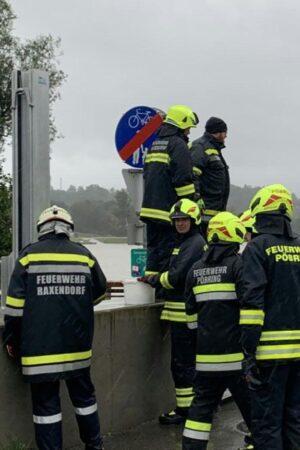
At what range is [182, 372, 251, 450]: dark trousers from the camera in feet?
16.9

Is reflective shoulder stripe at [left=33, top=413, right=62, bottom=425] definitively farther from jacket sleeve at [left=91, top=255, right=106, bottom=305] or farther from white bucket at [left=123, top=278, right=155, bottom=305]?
white bucket at [left=123, top=278, right=155, bottom=305]

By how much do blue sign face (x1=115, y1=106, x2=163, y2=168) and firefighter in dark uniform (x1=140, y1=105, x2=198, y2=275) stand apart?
0.41 meters

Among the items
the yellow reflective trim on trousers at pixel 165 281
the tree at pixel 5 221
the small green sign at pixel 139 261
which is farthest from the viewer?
the tree at pixel 5 221

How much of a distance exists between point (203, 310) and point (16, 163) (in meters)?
1.93

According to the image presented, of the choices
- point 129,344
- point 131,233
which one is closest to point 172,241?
point 131,233

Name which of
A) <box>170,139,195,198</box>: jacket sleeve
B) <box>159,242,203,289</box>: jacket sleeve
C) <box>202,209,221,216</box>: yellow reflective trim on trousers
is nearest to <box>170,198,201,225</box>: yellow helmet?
<box>159,242,203,289</box>: jacket sleeve

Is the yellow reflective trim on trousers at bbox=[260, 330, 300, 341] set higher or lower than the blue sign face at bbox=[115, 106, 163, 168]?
lower

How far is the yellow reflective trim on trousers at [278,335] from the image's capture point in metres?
4.77

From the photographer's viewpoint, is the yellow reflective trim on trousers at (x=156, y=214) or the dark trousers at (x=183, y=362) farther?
the yellow reflective trim on trousers at (x=156, y=214)

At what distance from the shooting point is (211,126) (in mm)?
7355

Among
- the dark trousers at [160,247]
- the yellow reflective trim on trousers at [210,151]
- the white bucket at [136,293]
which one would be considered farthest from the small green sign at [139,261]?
the yellow reflective trim on trousers at [210,151]

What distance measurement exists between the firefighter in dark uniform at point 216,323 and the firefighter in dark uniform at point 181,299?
0.57m

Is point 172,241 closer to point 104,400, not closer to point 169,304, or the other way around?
point 169,304

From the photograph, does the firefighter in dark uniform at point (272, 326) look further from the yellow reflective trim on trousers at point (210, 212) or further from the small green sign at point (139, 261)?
the yellow reflective trim on trousers at point (210, 212)
